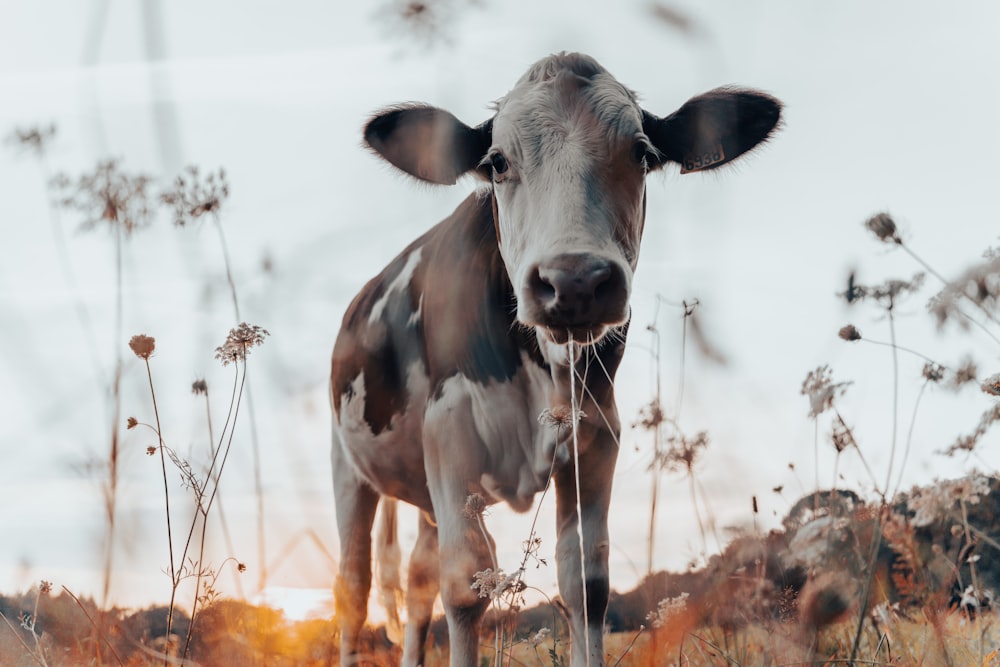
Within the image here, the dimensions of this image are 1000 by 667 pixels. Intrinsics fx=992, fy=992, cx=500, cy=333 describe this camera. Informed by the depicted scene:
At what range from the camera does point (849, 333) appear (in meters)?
2.92

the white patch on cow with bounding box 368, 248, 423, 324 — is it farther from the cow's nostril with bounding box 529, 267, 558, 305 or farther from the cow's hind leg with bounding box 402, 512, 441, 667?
the cow's nostril with bounding box 529, 267, 558, 305

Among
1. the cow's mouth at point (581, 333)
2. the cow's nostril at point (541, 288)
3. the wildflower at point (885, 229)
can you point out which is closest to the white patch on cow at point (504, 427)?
the cow's mouth at point (581, 333)

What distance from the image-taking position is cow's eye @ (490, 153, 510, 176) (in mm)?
3557

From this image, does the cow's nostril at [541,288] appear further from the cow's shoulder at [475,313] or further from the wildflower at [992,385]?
the wildflower at [992,385]

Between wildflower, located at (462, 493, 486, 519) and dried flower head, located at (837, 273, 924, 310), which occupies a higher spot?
dried flower head, located at (837, 273, 924, 310)

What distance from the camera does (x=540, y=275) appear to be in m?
2.91

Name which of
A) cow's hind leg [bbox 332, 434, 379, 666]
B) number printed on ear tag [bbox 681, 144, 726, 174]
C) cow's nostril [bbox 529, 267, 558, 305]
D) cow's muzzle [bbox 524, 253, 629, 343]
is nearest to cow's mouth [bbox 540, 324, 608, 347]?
cow's muzzle [bbox 524, 253, 629, 343]

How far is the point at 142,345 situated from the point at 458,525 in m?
1.31

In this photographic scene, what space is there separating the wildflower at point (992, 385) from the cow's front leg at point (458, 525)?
1.78 m

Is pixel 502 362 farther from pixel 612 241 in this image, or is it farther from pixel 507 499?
pixel 612 241

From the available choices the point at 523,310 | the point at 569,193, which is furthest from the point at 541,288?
the point at 569,193

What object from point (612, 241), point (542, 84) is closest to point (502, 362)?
point (612, 241)

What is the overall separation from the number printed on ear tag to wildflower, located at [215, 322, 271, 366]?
1810 mm

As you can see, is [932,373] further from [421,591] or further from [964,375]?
[421,591]
